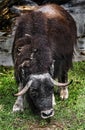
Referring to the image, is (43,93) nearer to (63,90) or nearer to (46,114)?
(46,114)

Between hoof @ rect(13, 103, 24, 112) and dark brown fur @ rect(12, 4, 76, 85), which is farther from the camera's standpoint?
hoof @ rect(13, 103, 24, 112)

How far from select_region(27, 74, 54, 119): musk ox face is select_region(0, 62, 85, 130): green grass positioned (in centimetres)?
28

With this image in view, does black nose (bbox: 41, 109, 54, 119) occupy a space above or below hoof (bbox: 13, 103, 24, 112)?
above

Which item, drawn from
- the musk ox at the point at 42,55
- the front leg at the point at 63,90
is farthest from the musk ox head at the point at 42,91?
the front leg at the point at 63,90

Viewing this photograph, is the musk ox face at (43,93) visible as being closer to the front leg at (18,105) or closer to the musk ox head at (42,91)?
the musk ox head at (42,91)

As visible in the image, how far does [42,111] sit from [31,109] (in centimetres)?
43

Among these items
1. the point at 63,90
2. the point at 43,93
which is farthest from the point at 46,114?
the point at 63,90

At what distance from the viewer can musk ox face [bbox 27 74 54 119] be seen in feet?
16.6

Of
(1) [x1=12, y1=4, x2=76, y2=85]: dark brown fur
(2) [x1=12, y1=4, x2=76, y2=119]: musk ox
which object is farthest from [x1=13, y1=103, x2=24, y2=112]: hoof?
(1) [x1=12, y1=4, x2=76, y2=85]: dark brown fur

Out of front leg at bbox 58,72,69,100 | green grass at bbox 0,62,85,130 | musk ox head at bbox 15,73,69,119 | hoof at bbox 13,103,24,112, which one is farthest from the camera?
front leg at bbox 58,72,69,100

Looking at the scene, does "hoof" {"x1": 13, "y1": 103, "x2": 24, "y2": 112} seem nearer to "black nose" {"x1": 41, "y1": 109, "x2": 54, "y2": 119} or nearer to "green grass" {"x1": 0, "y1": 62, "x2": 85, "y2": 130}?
"green grass" {"x1": 0, "y1": 62, "x2": 85, "y2": 130}

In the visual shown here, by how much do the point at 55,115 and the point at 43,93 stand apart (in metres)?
0.60

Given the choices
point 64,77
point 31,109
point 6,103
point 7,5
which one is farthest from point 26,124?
point 7,5

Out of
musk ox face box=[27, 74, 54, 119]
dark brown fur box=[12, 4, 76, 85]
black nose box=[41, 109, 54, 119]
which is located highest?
dark brown fur box=[12, 4, 76, 85]
